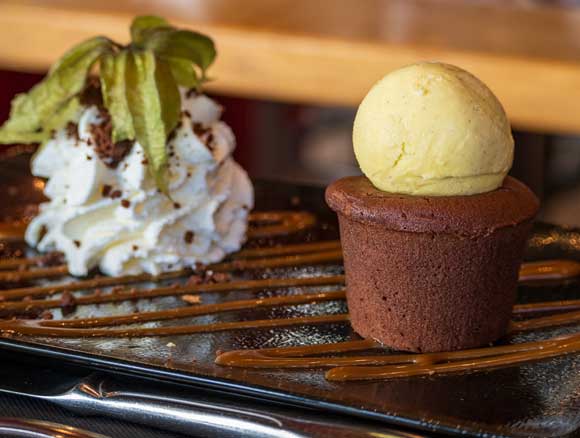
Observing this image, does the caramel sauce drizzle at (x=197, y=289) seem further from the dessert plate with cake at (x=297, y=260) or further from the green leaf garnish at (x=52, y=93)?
the green leaf garnish at (x=52, y=93)

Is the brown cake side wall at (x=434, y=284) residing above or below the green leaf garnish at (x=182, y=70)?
below

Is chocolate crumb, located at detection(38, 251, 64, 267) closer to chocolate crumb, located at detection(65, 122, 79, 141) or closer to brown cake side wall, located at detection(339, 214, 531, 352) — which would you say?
chocolate crumb, located at detection(65, 122, 79, 141)

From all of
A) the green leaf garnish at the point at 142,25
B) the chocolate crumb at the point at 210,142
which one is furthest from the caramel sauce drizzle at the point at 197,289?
the green leaf garnish at the point at 142,25

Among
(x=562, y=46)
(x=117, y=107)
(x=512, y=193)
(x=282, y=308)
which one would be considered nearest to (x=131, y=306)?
(x=282, y=308)

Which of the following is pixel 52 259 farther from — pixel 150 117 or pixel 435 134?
pixel 435 134

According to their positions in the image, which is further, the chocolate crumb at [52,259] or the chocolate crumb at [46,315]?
the chocolate crumb at [52,259]

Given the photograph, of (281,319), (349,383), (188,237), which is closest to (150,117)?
(188,237)

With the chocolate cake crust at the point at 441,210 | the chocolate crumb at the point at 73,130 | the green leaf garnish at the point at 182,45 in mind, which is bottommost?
the chocolate cake crust at the point at 441,210

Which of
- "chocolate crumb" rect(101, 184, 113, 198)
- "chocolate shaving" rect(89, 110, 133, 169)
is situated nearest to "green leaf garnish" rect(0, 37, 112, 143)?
"chocolate shaving" rect(89, 110, 133, 169)
